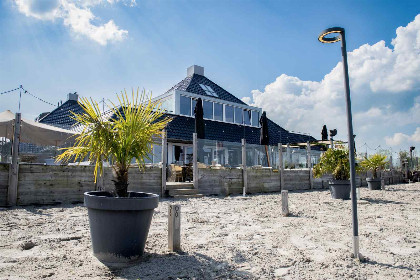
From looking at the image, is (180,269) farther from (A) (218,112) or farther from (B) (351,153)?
(A) (218,112)

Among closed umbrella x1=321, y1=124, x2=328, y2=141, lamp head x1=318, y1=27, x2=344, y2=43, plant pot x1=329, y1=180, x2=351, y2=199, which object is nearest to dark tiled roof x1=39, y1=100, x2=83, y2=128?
plant pot x1=329, y1=180, x2=351, y2=199

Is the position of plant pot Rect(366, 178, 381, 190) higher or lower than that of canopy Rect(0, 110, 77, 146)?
lower

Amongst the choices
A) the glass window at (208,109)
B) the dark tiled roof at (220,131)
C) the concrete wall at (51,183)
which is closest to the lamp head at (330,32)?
the concrete wall at (51,183)

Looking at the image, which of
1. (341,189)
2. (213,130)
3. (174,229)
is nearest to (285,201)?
(174,229)

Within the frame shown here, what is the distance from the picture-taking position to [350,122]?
3.41 meters

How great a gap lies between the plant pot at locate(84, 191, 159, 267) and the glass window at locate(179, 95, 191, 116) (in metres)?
14.9

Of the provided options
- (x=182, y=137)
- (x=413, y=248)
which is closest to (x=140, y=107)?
(x=413, y=248)

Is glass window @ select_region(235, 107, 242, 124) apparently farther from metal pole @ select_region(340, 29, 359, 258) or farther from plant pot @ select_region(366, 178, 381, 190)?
metal pole @ select_region(340, 29, 359, 258)

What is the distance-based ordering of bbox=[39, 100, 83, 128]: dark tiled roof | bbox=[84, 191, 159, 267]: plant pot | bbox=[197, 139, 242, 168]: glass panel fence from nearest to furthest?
bbox=[84, 191, 159, 267]: plant pot → bbox=[197, 139, 242, 168]: glass panel fence → bbox=[39, 100, 83, 128]: dark tiled roof

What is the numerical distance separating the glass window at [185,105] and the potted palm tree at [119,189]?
14015 millimetres

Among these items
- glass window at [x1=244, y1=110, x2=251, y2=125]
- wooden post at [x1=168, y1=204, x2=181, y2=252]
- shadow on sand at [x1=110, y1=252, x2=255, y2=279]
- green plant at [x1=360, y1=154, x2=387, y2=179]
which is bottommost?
shadow on sand at [x1=110, y1=252, x2=255, y2=279]

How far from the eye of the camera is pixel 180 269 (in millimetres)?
3021

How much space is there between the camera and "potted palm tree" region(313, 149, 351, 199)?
379 inches

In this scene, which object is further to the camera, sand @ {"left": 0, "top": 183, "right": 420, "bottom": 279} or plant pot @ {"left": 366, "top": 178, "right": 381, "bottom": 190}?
plant pot @ {"left": 366, "top": 178, "right": 381, "bottom": 190}
